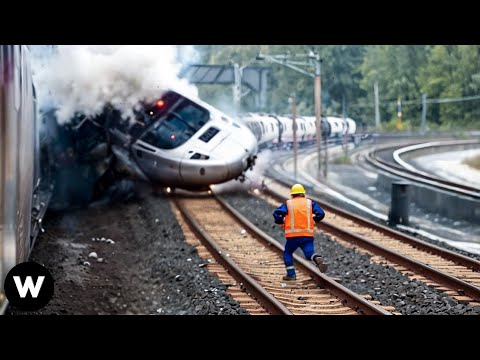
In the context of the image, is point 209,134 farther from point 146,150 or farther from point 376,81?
point 376,81

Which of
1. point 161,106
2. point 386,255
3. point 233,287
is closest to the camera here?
point 233,287

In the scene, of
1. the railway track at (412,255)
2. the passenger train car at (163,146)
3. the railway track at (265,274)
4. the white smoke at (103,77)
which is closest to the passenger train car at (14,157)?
the white smoke at (103,77)

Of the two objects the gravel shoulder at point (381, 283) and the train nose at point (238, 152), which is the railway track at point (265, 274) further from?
the train nose at point (238, 152)

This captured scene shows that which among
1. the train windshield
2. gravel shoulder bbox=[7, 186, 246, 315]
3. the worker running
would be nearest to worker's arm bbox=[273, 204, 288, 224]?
the worker running

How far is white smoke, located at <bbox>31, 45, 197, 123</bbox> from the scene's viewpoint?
962cm

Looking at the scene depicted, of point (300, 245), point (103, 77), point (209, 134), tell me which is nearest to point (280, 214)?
point (300, 245)

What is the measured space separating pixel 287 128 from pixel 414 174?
550 cm

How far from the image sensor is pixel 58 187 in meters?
12.2

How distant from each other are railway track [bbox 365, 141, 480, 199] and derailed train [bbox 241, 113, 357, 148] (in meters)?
1.01

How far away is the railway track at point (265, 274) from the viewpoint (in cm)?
682

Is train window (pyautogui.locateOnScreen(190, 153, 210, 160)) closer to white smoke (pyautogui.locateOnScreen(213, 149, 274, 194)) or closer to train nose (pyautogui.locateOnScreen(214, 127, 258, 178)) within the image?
train nose (pyautogui.locateOnScreen(214, 127, 258, 178))
